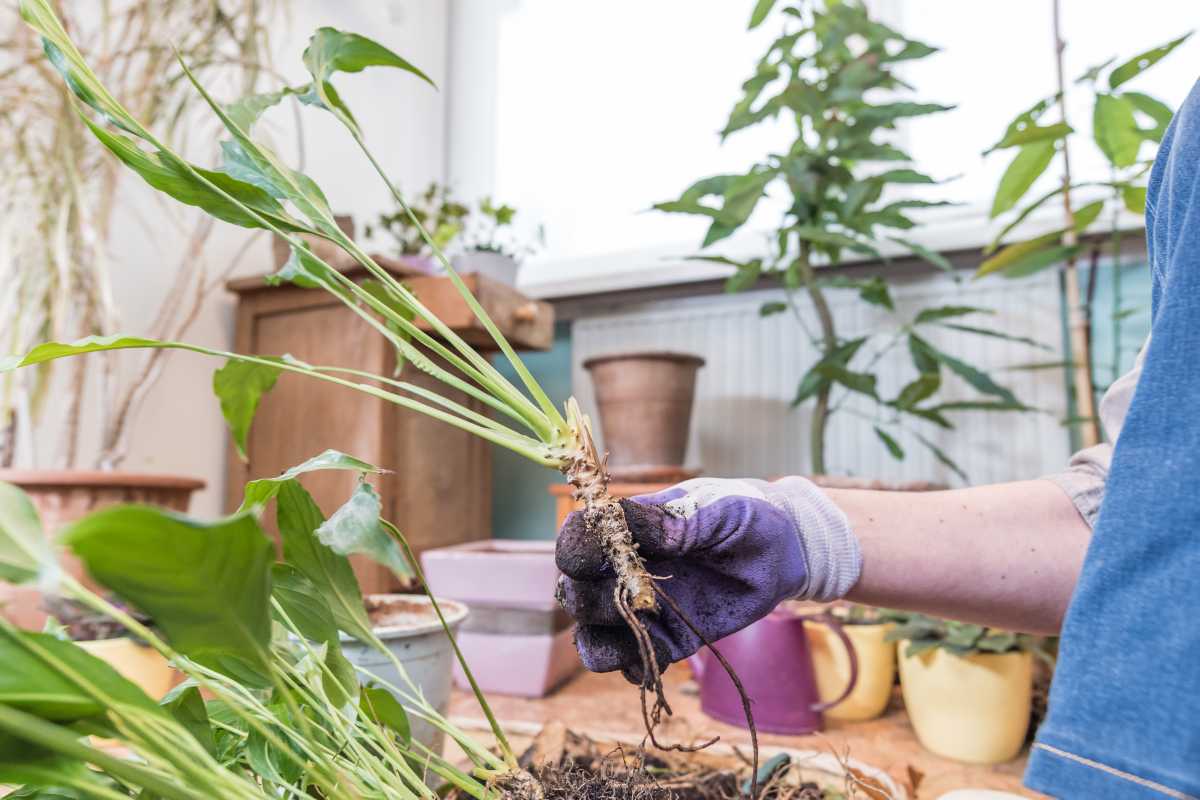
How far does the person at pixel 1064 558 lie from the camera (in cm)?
25

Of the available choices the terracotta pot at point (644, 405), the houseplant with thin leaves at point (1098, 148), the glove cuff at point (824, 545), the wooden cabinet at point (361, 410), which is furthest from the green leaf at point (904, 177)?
the glove cuff at point (824, 545)

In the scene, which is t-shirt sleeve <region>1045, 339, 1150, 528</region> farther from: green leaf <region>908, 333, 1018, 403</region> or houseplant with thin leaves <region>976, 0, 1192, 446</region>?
green leaf <region>908, 333, 1018, 403</region>

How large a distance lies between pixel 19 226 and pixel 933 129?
1723 mm

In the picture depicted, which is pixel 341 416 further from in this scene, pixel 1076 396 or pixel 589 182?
pixel 1076 396

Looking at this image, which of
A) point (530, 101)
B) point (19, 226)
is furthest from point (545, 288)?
point (19, 226)

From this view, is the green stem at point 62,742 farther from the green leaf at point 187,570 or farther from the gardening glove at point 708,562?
the gardening glove at point 708,562

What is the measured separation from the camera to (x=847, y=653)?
0.78 meters

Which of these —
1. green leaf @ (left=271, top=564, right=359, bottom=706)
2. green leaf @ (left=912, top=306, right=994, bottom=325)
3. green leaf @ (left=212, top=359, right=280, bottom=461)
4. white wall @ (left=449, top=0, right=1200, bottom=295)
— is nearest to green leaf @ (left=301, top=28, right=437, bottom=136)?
green leaf @ (left=212, top=359, right=280, bottom=461)

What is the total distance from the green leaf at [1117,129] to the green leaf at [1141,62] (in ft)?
0.08

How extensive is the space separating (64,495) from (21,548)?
732 millimetres

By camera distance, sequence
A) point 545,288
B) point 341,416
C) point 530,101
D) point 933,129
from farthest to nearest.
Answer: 1. point 530,101
2. point 545,288
3. point 933,129
4. point 341,416

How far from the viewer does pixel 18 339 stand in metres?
0.92

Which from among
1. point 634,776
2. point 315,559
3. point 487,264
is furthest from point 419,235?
point 634,776

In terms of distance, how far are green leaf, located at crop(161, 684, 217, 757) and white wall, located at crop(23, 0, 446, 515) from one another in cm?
101
